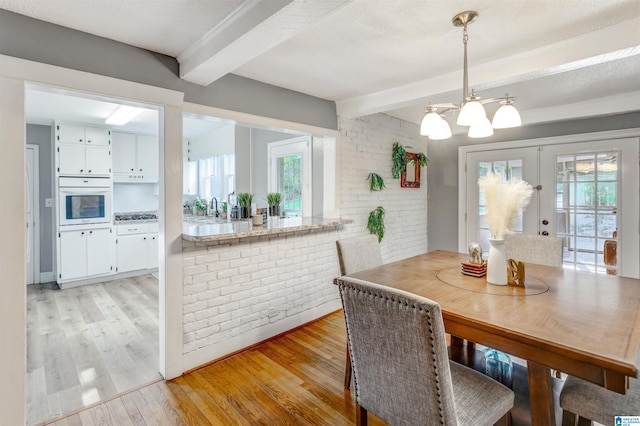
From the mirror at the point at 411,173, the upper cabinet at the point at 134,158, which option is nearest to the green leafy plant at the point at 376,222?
the mirror at the point at 411,173

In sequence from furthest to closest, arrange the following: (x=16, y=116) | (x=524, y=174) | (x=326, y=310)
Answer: (x=524, y=174) < (x=326, y=310) < (x=16, y=116)

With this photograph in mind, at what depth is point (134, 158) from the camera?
5.39 metres

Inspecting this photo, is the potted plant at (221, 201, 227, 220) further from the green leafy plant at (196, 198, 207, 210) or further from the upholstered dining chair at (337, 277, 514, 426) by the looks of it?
the upholstered dining chair at (337, 277, 514, 426)

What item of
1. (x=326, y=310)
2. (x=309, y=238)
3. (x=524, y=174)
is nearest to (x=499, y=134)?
(x=524, y=174)

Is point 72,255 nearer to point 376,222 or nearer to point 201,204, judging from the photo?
point 201,204

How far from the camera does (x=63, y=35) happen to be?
1.86 metres

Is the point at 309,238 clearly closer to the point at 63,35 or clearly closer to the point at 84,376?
the point at 84,376

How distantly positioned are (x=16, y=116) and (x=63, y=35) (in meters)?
0.56

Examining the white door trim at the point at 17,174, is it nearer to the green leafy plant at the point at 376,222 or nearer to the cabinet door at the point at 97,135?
the green leafy plant at the point at 376,222

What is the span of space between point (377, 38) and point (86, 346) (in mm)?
3392

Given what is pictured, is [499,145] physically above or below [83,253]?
above

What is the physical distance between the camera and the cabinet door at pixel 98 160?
4.64 metres

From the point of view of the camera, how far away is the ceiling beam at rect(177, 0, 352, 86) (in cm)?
144

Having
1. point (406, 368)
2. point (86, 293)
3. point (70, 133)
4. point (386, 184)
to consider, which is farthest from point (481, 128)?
point (70, 133)
